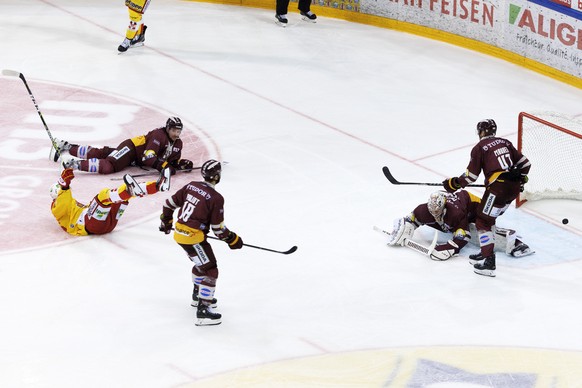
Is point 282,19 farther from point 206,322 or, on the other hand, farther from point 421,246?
point 206,322

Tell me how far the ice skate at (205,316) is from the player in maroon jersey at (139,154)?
100 inches

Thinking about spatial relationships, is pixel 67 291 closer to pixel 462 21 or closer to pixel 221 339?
pixel 221 339

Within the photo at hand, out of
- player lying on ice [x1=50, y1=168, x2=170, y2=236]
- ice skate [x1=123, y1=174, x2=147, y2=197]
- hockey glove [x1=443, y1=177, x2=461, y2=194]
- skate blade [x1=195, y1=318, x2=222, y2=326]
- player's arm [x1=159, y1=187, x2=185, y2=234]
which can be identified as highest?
hockey glove [x1=443, y1=177, x2=461, y2=194]

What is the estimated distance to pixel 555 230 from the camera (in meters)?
9.49

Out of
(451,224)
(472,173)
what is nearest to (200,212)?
(472,173)

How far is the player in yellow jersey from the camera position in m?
13.3

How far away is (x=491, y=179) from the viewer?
341 inches

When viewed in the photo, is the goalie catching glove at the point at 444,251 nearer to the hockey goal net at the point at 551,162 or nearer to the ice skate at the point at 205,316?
the hockey goal net at the point at 551,162

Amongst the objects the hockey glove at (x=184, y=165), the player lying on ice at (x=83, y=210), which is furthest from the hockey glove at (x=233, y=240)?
the hockey glove at (x=184, y=165)

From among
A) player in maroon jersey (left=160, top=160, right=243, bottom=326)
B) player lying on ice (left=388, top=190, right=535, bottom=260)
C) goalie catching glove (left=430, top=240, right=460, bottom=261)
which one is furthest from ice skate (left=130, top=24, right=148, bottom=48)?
player in maroon jersey (left=160, top=160, right=243, bottom=326)

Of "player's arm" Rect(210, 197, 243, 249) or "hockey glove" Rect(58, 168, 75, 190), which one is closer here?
"player's arm" Rect(210, 197, 243, 249)

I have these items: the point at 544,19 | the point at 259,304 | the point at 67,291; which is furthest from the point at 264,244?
the point at 544,19

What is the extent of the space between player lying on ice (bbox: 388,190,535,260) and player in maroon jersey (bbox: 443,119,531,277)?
352mm

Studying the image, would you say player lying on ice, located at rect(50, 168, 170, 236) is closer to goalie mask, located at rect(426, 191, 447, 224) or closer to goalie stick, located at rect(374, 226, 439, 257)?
goalie stick, located at rect(374, 226, 439, 257)
